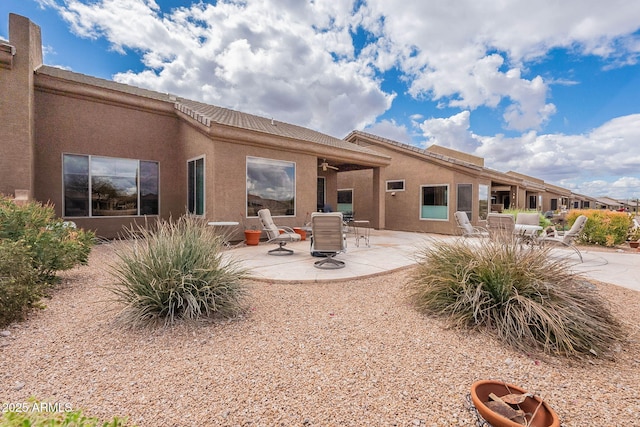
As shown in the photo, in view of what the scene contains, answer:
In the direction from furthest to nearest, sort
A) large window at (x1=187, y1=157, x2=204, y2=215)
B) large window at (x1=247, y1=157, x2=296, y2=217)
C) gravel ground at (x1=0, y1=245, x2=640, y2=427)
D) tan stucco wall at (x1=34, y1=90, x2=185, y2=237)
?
1. large window at (x1=247, y1=157, x2=296, y2=217)
2. large window at (x1=187, y1=157, x2=204, y2=215)
3. tan stucco wall at (x1=34, y1=90, x2=185, y2=237)
4. gravel ground at (x1=0, y1=245, x2=640, y2=427)

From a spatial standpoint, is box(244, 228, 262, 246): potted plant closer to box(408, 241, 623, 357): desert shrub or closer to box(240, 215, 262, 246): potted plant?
box(240, 215, 262, 246): potted plant

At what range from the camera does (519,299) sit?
10.5 ft

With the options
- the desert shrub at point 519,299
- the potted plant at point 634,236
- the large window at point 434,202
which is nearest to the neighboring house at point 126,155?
the large window at point 434,202

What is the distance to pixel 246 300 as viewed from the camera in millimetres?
4133

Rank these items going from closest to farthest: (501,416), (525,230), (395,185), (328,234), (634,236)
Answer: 1. (501,416)
2. (525,230)
3. (328,234)
4. (634,236)
5. (395,185)

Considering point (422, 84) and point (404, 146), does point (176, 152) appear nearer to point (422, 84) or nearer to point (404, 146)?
point (404, 146)

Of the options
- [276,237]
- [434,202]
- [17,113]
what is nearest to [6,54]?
[17,113]

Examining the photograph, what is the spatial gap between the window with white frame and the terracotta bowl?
13.3 m

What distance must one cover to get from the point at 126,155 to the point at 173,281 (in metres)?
8.75

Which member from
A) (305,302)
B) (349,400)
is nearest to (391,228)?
(305,302)

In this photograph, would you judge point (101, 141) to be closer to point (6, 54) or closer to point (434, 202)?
point (6, 54)

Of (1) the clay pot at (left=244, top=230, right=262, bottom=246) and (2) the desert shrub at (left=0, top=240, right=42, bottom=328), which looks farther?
(1) the clay pot at (left=244, top=230, right=262, bottom=246)

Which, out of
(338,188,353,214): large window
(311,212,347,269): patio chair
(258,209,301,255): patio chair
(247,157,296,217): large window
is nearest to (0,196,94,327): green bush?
(258,209,301,255): patio chair

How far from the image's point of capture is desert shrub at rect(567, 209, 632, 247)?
32.9 feet
